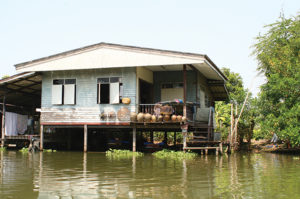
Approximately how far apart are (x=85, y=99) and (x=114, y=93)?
65.7 inches

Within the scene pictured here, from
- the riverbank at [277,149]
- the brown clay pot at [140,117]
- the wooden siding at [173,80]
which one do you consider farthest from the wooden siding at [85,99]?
the riverbank at [277,149]

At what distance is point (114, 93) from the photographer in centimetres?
1717

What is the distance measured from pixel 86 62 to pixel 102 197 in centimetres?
1196

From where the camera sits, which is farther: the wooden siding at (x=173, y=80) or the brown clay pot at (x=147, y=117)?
the wooden siding at (x=173, y=80)

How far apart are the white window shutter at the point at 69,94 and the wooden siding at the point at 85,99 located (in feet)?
0.69

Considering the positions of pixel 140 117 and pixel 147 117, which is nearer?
pixel 147 117

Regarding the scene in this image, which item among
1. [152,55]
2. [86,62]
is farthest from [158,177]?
[86,62]

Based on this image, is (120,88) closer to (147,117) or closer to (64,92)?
(147,117)

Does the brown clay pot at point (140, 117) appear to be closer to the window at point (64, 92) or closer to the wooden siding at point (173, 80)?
the wooden siding at point (173, 80)

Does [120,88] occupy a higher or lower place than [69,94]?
higher

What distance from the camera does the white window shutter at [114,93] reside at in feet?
56.0

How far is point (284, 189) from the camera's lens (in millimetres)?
6863

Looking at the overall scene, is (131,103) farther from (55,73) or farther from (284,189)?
(284,189)

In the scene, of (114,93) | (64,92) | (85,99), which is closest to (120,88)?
(114,93)
